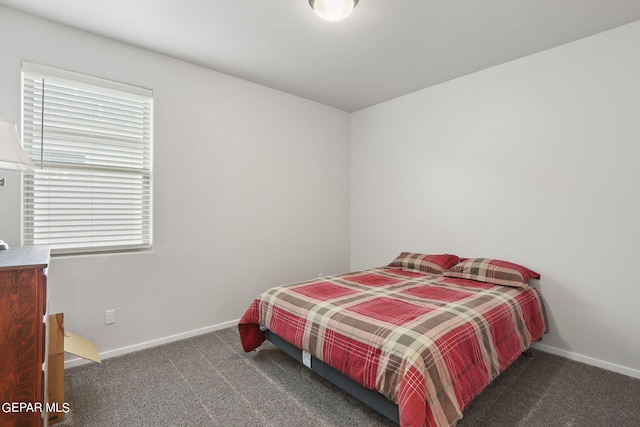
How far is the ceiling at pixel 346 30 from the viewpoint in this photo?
210 centimetres

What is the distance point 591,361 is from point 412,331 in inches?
76.5

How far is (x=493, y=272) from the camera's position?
2727 mm

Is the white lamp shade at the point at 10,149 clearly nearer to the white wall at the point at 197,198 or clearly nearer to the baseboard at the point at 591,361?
the white wall at the point at 197,198

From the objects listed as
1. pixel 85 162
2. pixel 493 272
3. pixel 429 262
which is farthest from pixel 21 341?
pixel 493 272

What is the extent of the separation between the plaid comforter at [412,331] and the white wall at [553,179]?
0.38 metres

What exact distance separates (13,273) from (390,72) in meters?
3.17

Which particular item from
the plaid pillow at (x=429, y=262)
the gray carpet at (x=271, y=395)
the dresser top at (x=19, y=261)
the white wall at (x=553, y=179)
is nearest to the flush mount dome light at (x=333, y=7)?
the white wall at (x=553, y=179)

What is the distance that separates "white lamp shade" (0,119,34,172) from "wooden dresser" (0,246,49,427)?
54cm

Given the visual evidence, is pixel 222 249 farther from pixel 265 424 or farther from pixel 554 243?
pixel 554 243

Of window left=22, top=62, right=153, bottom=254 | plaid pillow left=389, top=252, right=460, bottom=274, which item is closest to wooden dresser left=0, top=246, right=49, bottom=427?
window left=22, top=62, right=153, bottom=254

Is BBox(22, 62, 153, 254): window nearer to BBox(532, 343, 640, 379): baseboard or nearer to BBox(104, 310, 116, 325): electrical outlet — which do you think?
BBox(104, 310, 116, 325): electrical outlet

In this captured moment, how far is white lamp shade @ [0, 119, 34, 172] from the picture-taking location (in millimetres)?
1524

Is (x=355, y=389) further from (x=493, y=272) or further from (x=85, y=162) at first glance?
(x=85, y=162)

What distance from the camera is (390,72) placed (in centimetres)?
311
